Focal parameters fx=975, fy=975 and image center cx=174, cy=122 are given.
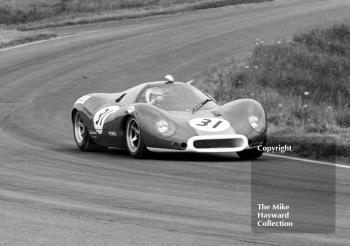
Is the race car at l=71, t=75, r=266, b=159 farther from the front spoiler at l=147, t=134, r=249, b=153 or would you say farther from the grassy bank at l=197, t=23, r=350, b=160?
the grassy bank at l=197, t=23, r=350, b=160

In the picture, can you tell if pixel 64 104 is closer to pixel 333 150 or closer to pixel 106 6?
pixel 333 150

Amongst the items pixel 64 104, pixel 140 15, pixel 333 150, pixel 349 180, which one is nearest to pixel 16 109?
pixel 64 104

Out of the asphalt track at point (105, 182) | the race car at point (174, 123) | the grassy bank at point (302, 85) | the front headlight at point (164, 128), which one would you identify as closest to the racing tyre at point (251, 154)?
the race car at point (174, 123)

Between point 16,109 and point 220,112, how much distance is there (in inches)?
342

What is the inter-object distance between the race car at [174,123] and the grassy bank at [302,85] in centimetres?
92

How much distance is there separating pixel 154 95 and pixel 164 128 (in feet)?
4.16

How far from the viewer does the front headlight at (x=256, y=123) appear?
13211 mm

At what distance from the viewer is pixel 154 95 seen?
1433 cm

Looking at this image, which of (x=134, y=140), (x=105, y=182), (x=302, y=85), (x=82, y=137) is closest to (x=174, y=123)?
(x=134, y=140)

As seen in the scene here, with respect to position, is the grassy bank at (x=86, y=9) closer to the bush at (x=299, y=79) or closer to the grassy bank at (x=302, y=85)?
the grassy bank at (x=302, y=85)

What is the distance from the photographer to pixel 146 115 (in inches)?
526

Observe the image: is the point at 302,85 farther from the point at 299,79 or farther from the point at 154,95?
the point at 154,95

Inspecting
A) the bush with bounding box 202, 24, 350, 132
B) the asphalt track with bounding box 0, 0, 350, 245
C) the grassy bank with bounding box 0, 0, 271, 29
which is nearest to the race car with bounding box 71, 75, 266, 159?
the asphalt track with bounding box 0, 0, 350, 245

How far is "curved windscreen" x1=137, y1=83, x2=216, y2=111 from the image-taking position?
14.1 m
